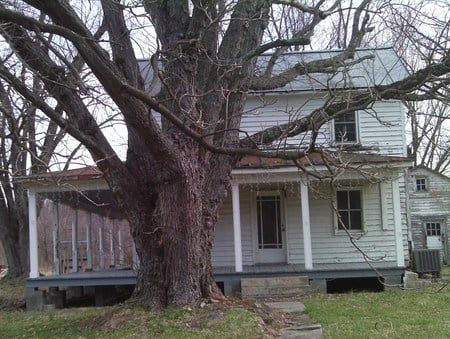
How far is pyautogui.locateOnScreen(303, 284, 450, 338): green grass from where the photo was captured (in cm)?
885

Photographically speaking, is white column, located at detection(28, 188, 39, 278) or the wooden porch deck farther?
white column, located at detection(28, 188, 39, 278)

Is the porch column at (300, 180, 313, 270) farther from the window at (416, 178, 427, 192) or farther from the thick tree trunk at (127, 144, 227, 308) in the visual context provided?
the window at (416, 178, 427, 192)

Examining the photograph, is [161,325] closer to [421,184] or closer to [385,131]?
[385,131]

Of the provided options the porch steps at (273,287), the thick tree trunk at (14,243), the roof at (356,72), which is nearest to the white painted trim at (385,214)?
the roof at (356,72)

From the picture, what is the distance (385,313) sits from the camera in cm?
1082

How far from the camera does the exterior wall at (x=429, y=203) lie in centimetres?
3109

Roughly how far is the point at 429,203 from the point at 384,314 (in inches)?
882

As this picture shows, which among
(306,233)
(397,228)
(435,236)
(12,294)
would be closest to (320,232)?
(306,233)

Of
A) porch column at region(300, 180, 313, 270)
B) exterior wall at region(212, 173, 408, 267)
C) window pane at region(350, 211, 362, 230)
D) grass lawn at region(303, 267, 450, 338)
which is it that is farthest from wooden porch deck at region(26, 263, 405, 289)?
window pane at region(350, 211, 362, 230)

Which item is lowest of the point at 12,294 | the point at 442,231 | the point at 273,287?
the point at 12,294

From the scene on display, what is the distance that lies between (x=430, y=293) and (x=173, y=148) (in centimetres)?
736

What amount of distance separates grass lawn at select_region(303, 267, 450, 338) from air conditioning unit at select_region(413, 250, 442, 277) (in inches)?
93.9

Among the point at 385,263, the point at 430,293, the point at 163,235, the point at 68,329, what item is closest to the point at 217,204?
the point at 163,235

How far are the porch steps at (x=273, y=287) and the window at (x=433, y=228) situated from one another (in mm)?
18963
